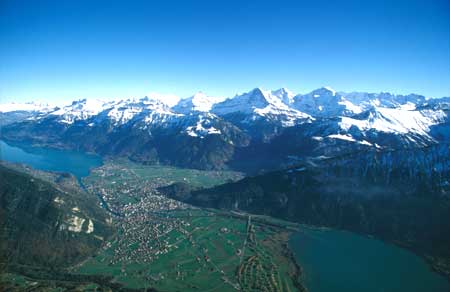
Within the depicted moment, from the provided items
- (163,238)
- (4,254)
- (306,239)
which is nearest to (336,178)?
(306,239)

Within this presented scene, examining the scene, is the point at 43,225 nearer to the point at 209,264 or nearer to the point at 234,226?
the point at 209,264

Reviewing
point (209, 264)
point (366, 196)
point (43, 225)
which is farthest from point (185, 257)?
point (366, 196)

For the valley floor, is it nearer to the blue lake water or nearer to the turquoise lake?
the turquoise lake

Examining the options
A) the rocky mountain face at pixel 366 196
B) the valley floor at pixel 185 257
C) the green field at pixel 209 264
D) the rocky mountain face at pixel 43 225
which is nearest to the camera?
the valley floor at pixel 185 257

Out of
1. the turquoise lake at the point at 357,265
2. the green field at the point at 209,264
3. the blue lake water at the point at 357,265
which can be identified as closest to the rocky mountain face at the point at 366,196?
the blue lake water at the point at 357,265

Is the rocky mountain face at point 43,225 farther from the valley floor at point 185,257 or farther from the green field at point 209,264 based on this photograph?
the green field at point 209,264

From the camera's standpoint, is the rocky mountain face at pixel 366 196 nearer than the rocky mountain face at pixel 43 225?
No
